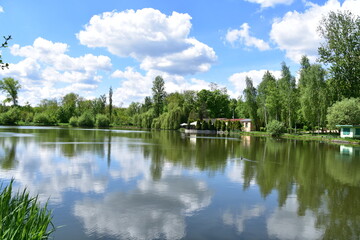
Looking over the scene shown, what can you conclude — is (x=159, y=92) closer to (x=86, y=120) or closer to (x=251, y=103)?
(x=86, y=120)

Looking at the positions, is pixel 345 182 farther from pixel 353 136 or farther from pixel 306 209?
pixel 353 136

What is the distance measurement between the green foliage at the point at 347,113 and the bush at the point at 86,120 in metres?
66.8

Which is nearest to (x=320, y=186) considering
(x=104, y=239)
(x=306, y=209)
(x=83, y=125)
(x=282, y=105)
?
(x=306, y=209)

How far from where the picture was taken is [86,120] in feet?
277

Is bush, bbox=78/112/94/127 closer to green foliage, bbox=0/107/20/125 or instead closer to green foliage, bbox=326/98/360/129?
green foliage, bbox=0/107/20/125

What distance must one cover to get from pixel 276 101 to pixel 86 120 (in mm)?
55624

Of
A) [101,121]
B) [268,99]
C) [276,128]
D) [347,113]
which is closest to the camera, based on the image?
[347,113]

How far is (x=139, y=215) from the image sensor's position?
7.23 meters

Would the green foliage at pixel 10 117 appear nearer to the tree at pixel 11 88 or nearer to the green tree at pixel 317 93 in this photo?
the tree at pixel 11 88

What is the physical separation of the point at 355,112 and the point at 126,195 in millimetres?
38141

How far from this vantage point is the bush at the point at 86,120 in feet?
274

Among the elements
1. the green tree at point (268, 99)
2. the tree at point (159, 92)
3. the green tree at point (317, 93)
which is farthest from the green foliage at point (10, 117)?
the green tree at point (317, 93)

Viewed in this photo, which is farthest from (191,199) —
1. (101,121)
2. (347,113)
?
(101,121)

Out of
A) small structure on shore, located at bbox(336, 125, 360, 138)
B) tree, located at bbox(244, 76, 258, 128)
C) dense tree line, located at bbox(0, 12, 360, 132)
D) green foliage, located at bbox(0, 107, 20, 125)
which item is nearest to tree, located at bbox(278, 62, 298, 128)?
dense tree line, located at bbox(0, 12, 360, 132)
